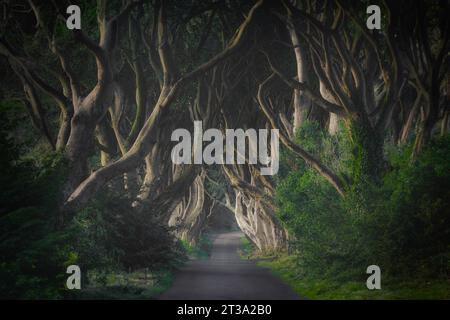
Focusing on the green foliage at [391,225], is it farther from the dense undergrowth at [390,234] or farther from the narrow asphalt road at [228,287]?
the narrow asphalt road at [228,287]

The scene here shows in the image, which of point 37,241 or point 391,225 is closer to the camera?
point 37,241

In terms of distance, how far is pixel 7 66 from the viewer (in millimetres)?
25672

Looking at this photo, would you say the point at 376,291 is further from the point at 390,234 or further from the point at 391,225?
→ the point at 391,225

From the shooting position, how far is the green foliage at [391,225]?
18.3m

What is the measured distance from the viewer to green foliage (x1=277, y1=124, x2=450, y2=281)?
18.3 metres

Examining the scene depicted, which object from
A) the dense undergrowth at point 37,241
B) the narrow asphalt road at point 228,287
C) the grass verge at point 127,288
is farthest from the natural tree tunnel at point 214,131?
the narrow asphalt road at point 228,287

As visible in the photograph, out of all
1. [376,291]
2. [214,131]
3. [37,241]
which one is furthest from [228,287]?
[214,131]

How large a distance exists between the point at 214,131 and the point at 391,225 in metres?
14.5

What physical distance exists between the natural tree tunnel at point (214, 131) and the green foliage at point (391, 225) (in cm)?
5

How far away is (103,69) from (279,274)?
1104cm

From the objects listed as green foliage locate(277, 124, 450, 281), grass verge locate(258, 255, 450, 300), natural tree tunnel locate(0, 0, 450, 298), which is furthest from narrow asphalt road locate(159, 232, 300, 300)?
green foliage locate(277, 124, 450, 281)

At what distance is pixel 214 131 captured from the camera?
31.9m

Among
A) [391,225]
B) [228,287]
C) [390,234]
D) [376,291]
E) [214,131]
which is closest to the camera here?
[376,291]

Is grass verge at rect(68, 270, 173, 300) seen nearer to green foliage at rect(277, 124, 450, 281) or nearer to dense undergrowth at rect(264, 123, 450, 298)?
dense undergrowth at rect(264, 123, 450, 298)
